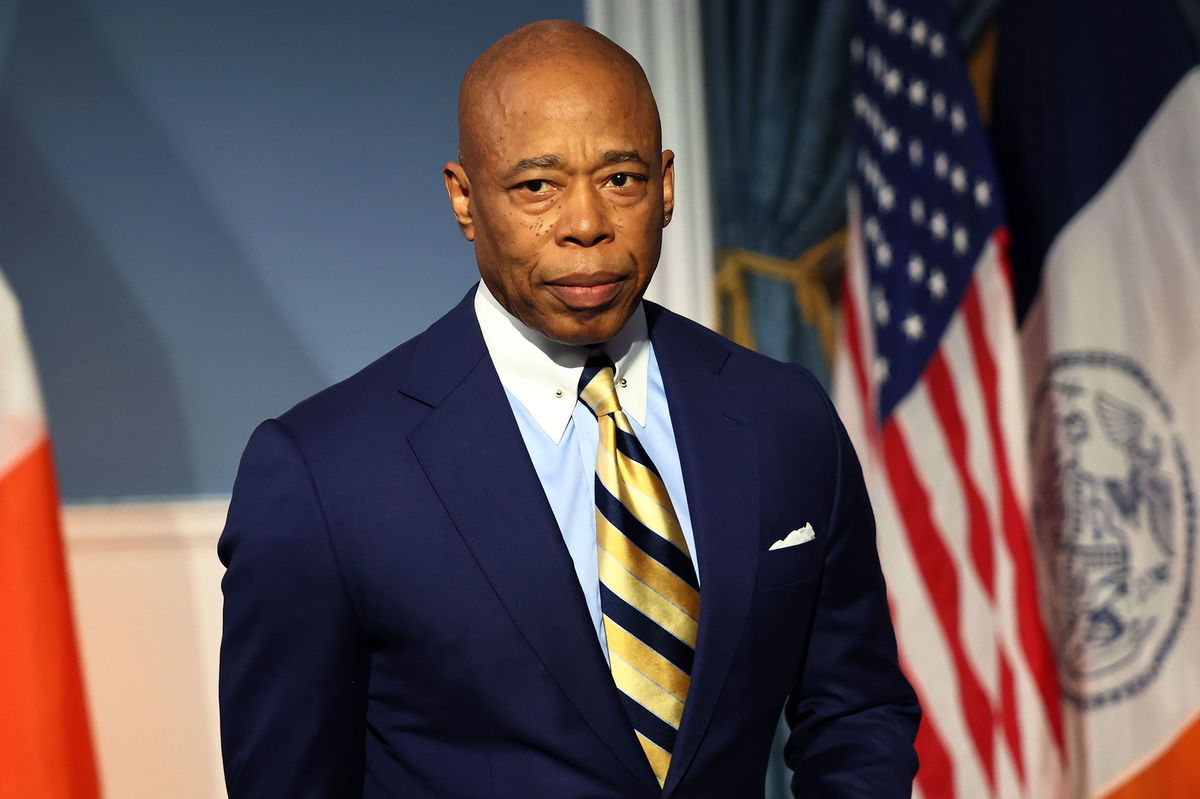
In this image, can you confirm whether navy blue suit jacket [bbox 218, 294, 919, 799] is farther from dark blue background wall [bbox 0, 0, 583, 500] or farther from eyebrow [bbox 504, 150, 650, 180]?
dark blue background wall [bbox 0, 0, 583, 500]

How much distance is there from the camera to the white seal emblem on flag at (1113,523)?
2.95m

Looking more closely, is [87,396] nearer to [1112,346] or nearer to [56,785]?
[56,785]

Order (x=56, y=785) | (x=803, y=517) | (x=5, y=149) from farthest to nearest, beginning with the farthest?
1. (x=5, y=149)
2. (x=56, y=785)
3. (x=803, y=517)

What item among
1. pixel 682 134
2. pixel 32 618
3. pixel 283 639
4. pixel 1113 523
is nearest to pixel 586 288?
pixel 283 639

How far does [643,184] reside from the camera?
115 cm

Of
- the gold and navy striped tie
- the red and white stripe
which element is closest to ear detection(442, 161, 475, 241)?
the gold and navy striped tie

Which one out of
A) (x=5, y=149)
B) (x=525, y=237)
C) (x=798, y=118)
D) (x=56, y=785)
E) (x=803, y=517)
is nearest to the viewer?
(x=525, y=237)

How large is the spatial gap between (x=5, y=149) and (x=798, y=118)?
1.83m

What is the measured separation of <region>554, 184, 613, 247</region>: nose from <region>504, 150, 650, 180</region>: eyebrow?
0.03 meters

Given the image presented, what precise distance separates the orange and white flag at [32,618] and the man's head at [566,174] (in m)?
1.10

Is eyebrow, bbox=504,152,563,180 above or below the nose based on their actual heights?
above

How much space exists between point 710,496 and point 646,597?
12 cm

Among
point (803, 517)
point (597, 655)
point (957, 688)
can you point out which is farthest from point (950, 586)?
point (597, 655)

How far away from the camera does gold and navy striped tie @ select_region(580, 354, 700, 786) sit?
1161 millimetres
